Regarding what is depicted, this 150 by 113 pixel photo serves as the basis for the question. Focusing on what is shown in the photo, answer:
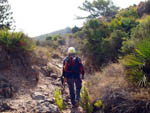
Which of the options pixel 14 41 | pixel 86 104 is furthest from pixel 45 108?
pixel 14 41

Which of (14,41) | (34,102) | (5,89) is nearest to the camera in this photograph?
(34,102)

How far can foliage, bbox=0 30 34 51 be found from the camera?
798 cm

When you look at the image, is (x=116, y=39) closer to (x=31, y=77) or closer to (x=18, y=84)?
(x=31, y=77)

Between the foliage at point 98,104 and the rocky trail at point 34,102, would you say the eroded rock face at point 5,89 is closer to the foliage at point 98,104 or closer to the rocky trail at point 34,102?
the rocky trail at point 34,102

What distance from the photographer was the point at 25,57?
29.0ft

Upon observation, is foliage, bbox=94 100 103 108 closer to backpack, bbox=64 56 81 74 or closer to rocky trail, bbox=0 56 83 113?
rocky trail, bbox=0 56 83 113

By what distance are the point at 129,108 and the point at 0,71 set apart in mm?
5365

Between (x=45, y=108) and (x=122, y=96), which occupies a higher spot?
(x=122, y=96)

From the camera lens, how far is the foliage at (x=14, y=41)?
7.98 meters

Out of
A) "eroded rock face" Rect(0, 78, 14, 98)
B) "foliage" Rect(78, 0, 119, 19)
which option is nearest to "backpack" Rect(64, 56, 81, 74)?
"eroded rock face" Rect(0, 78, 14, 98)

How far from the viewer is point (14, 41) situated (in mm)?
8289

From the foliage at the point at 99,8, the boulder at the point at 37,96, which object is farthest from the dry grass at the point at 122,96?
the foliage at the point at 99,8

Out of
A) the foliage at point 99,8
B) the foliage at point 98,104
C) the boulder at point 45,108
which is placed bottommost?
the boulder at point 45,108

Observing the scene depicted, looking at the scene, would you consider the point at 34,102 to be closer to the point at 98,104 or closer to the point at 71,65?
the point at 71,65
